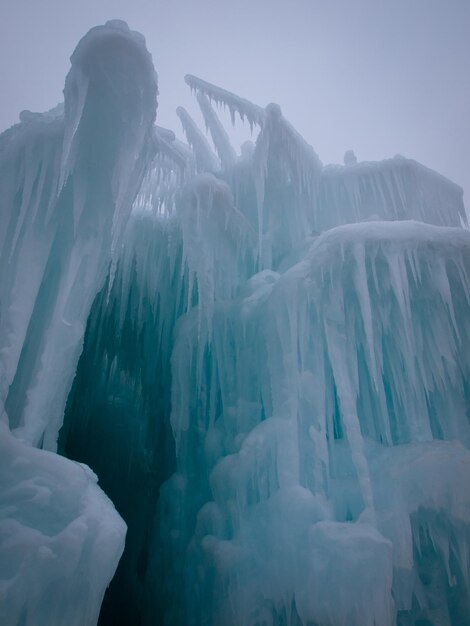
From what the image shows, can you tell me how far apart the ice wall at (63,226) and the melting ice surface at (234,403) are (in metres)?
0.02

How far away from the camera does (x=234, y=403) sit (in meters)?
5.86

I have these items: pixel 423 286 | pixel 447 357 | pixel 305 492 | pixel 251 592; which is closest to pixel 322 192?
pixel 423 286

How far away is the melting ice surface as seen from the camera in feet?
10.1

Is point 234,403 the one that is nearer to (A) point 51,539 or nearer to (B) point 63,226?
(B) point 63,226

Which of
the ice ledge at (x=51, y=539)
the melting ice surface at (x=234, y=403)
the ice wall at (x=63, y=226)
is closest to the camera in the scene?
the ice ledge at (x=51, y=539)

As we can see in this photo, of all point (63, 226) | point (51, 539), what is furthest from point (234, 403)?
point (51, 539)

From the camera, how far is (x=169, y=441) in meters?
7.38

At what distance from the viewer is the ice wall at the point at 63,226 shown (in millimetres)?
3521

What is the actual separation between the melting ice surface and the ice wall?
19 millimetres

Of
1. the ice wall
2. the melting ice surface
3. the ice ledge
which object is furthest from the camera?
the ice wall

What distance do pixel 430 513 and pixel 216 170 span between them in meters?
6.70

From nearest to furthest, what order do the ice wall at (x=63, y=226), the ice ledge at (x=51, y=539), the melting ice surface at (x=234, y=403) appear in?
the ice ledge at (x=51, y=539)
the melting ice surface at (x=234, y=403)
the ice wall at (x=63, y=226)

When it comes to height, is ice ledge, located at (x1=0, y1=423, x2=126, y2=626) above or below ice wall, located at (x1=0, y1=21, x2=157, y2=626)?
below

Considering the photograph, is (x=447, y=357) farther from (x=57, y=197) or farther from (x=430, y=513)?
(x=57, y=197)
